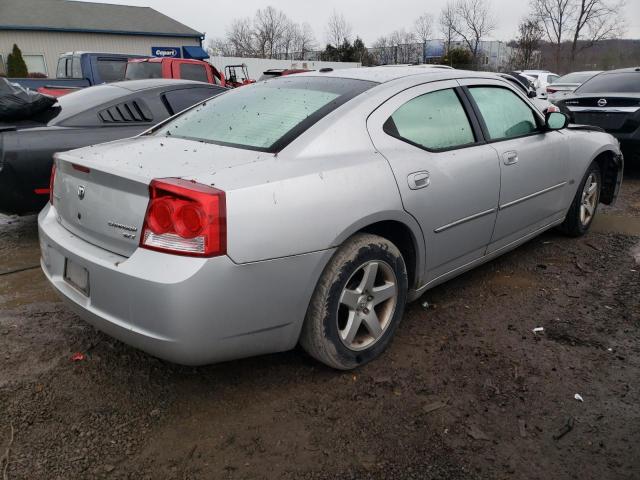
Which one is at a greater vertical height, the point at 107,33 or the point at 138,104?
the point at 107,33

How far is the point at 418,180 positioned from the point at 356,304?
747mm

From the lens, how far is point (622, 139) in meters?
7.19

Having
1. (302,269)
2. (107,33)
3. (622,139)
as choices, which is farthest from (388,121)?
(107,33)

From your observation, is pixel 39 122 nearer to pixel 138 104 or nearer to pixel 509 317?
pixel 138 104

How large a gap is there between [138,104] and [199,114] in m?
2.12

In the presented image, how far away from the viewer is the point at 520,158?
3.58m

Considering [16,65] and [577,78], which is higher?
[16,65]

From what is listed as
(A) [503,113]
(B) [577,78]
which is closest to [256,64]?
(B) [577,78]

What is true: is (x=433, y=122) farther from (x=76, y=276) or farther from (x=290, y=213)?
(x=76, y=276)

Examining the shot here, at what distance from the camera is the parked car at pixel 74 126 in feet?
13.7

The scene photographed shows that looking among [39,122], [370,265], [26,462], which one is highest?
[39,122]

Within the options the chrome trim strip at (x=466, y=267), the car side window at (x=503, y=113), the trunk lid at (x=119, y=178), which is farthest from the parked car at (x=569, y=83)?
the trunk lid at (x=119, y=178)

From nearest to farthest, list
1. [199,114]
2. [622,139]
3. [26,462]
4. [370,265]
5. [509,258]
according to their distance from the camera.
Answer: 1. [26,462]
2. [370,265]
3. [199,114]
4. [509,258]
5. [622,139]

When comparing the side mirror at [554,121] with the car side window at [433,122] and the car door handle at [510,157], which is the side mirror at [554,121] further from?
the car side window at [433,122]
